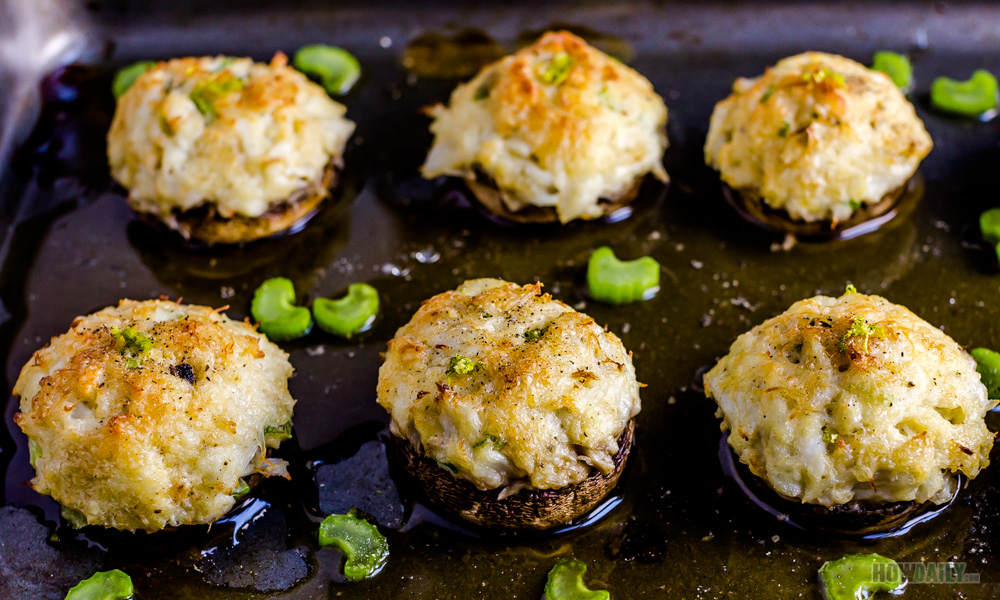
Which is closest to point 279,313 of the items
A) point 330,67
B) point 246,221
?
point 246,221

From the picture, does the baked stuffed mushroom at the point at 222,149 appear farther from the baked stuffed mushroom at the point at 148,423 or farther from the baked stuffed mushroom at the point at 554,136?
the baked stuffed mushroom at the point at 148,423

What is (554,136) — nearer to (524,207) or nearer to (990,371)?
(524,207)

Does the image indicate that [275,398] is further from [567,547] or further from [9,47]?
[9,47]

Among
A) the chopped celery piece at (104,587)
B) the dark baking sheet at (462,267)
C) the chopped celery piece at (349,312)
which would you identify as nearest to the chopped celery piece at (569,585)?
the dark baking sheet at (462,267)

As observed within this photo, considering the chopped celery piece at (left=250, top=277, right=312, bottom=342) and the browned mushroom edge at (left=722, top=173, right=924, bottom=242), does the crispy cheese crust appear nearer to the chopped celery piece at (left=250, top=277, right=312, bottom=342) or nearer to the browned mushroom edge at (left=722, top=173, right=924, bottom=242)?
the chopped celery piece at (left=250, top=277, right=312, bottom=342)

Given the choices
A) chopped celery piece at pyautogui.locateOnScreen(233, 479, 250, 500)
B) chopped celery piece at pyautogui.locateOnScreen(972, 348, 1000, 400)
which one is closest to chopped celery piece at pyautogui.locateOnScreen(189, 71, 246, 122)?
chopped celery piece at pyautogui.locateOnScreen(233, 479, 250, 500)

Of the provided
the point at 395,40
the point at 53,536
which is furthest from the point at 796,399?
the point at 395,40
